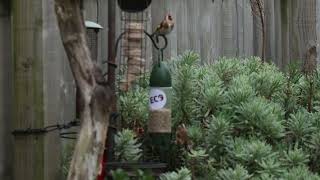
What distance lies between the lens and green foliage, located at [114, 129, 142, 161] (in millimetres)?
5125

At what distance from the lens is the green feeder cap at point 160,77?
16.7 ft

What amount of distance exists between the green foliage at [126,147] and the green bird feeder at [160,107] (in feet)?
0.44

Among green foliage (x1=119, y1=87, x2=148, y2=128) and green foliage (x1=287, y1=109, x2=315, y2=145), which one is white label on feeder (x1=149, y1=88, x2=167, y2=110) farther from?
green foliage (x1=287, y1=109, x2=315, y2=145)

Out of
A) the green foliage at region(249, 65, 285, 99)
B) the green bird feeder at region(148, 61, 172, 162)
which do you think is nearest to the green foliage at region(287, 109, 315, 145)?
the green foliage at region(249, 65, 285, 99)

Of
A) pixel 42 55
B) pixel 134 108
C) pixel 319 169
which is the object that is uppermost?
pixel 42 55

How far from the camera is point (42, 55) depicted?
16.6 feet

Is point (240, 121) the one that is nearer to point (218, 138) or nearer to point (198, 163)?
point (218, 138)

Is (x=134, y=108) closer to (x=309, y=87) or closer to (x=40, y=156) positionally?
(x=40, y=156)

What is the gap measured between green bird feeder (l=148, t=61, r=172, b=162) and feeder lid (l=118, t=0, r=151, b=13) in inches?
16.6

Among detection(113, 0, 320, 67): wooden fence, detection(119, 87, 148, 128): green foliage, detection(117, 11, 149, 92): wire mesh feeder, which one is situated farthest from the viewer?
detection(113, 0, 320, 67): wooden fence

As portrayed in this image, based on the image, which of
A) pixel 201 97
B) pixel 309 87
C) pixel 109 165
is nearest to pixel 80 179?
pixel 109 165

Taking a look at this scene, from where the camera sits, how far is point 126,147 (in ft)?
16.9

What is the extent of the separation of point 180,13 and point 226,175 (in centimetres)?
278

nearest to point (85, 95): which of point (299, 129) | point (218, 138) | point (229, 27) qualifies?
point (218, 138)
